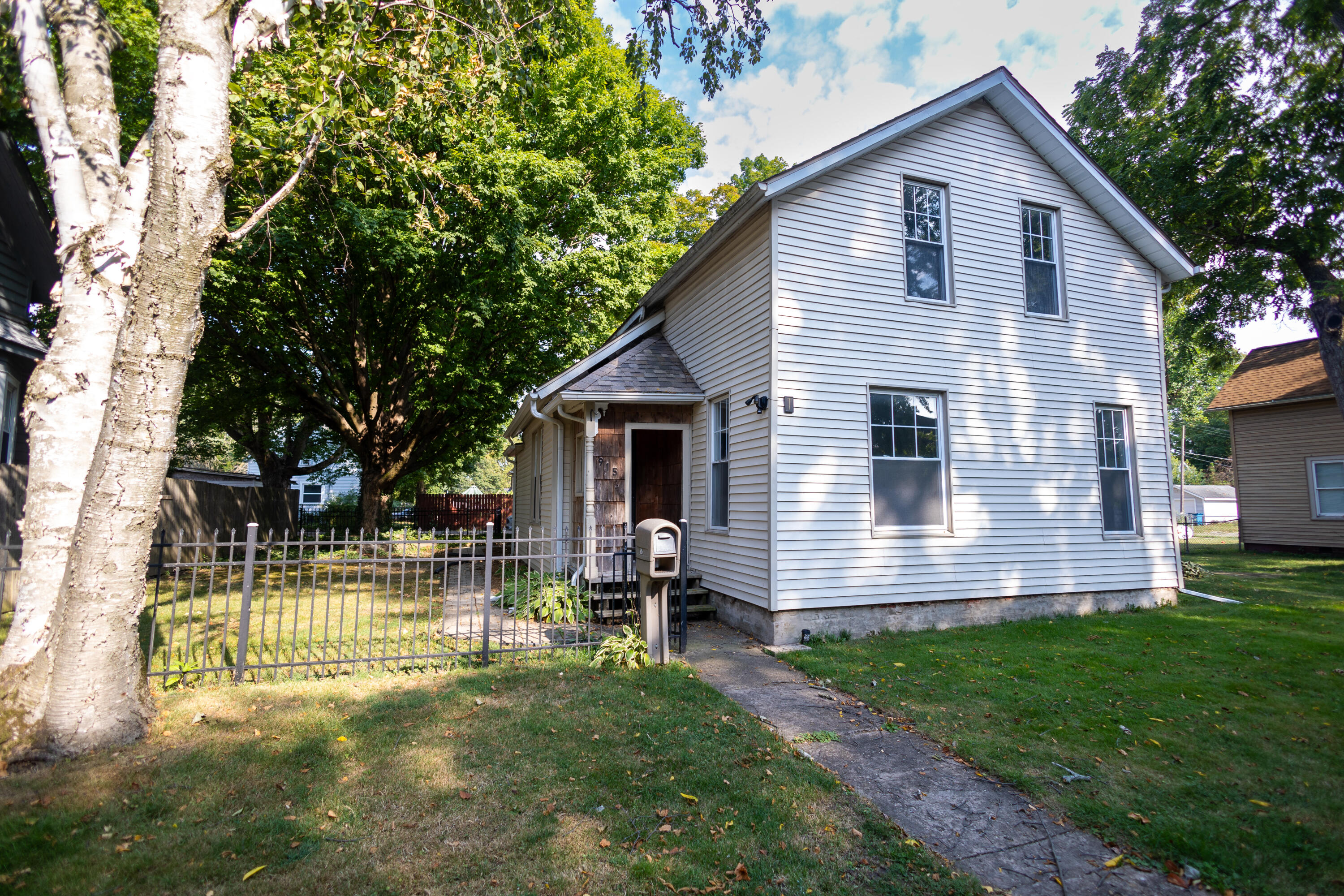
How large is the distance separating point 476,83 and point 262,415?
65.1ft

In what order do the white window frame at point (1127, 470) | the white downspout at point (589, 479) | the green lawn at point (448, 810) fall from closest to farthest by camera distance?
the green lawn at point (448, 810), the white downspout at point (589, 479), the white window frame at point (1127, 470)

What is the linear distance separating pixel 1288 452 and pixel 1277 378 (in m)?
2.34

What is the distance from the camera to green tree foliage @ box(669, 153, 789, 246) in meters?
25.0

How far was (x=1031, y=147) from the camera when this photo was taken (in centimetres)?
965

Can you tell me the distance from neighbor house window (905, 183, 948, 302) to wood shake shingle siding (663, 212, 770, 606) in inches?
91.3

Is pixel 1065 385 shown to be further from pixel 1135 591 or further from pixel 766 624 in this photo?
pixel 766 624

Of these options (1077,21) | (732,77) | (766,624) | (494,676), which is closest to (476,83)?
(732,77)

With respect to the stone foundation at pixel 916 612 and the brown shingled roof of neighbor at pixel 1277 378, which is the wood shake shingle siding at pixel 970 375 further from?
the brown shingled roof of neighbor at pixel 1277 378

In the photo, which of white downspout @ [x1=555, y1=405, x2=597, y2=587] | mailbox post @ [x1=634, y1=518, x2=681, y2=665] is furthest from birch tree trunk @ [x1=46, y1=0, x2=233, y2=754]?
white downspout @ [x1=555, y1=405, x2=597, y2=587]

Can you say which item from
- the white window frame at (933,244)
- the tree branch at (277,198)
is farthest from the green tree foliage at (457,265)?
the white window frame at (933,244)

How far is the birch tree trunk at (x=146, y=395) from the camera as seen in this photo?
Answer: 4105 millimetres

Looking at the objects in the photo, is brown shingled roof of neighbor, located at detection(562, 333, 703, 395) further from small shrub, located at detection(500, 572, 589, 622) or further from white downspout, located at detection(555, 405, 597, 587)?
small shrub, located at detection(500, 572, 589, 622)

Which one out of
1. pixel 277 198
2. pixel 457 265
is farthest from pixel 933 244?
pixel 457 265

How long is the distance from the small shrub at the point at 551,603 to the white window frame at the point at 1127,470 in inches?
315
